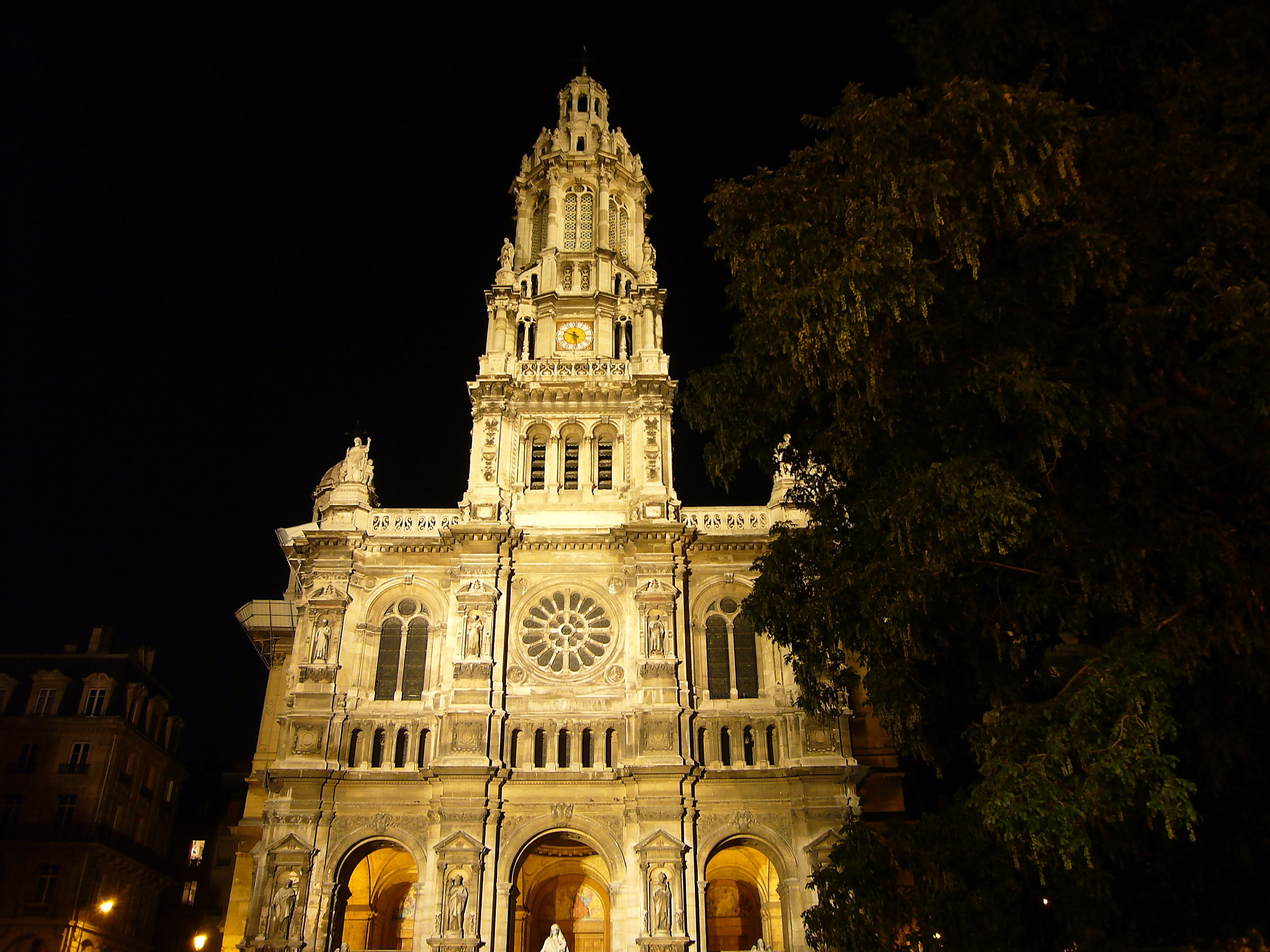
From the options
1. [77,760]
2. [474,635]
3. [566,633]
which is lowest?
[474,635]

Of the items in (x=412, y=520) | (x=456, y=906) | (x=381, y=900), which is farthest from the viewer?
(x=412, y=520)

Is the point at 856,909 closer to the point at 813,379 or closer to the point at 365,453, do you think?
the point at 813,379

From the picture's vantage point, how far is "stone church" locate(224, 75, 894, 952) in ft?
93.4

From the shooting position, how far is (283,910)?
2781 cm

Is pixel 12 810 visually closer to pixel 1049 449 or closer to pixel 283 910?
pixel 283 910

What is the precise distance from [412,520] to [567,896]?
13.2 metres

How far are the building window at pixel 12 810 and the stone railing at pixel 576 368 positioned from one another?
27.6m

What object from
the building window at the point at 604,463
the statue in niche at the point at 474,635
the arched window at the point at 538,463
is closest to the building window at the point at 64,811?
the statue in niche at the point at 474,635

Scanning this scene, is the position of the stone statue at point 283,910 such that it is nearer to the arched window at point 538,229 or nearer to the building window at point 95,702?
the building window at point 95,702

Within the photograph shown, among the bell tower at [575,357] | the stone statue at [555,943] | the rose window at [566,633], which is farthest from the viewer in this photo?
the bell tower at [575,357]

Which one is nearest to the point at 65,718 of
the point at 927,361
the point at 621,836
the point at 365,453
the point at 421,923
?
the point at 365,453

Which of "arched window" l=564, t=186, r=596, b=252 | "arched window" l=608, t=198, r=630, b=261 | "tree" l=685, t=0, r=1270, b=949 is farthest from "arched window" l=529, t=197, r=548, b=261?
"tree" l=685, t=0, r=1270, b=949

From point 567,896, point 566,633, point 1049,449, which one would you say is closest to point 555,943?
point 567,896

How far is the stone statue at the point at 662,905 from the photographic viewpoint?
27500mm
